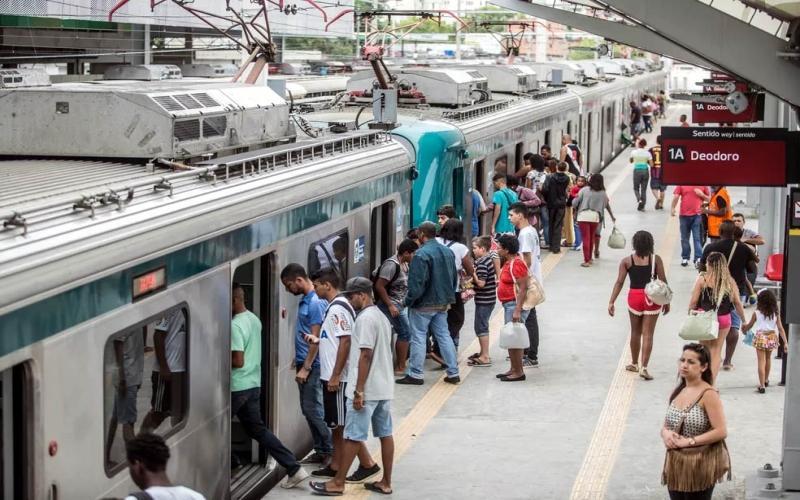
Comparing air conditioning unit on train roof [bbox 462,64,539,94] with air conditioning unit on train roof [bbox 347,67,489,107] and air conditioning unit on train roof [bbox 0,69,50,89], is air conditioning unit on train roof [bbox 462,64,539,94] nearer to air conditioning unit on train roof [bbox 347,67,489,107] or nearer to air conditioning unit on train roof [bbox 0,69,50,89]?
air conditioning unit on train roof [bbox 347,67,489,107]

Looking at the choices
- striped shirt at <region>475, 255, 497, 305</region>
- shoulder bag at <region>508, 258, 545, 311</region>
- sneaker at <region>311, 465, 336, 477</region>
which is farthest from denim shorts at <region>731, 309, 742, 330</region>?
sneaker at <region>311, 465, 336, 477</region>

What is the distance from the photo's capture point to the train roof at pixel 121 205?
585cm

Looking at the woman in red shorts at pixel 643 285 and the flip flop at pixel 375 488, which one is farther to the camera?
the woman in red shorts at pixel 643 285

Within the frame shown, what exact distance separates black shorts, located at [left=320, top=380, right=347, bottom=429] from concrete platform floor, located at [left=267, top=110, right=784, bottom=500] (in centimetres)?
53

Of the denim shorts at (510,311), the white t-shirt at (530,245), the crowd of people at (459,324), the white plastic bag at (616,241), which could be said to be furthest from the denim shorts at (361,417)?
the white plastic bag at (616,241)

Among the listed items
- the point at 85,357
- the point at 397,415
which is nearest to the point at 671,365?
→ the point at 397,415

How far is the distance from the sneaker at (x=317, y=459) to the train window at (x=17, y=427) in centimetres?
431

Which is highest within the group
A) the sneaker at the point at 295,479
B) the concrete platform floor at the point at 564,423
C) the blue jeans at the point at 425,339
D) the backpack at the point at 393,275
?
the backpack at the point at 393,275

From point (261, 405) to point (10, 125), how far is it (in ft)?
8.06

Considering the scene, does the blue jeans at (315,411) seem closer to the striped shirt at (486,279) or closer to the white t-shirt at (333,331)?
the white t-shirt at (333,331)

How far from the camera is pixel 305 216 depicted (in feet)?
32.0

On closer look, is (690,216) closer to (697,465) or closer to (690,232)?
(690,232)

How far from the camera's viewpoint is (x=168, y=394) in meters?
7.56

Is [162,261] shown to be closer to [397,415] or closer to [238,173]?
[238,173]
